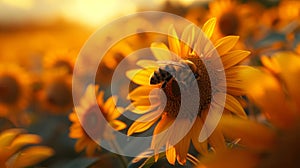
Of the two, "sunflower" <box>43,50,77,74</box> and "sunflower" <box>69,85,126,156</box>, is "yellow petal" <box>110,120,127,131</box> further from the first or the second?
"sunflower" <box>43,50,77,74</box>

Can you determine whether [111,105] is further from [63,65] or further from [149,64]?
[63,65]

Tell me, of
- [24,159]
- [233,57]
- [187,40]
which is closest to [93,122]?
[24,159]

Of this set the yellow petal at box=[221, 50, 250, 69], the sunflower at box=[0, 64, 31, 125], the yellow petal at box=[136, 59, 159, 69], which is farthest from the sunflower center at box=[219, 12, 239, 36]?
the yellow petal at box=[221, 50, 250, 69]

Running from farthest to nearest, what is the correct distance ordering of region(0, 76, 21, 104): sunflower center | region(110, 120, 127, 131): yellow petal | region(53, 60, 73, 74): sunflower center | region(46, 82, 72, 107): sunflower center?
region(53, 60, 73, 74): sunflower center
region(0, 76, 21, 104): sunflower center
region(46, 82, 72, 107): sunflower center
region(110, 120, 127, 131): yellow petal

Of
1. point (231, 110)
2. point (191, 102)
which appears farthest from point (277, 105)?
point (191, 102)

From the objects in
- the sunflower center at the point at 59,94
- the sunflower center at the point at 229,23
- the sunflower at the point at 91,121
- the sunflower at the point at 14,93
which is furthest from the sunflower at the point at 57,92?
the sunflower at the point at 91,121

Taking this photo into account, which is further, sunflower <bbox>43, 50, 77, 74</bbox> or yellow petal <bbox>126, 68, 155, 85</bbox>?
sunflower <bbox>43, 50, 77, 74</bbox>
